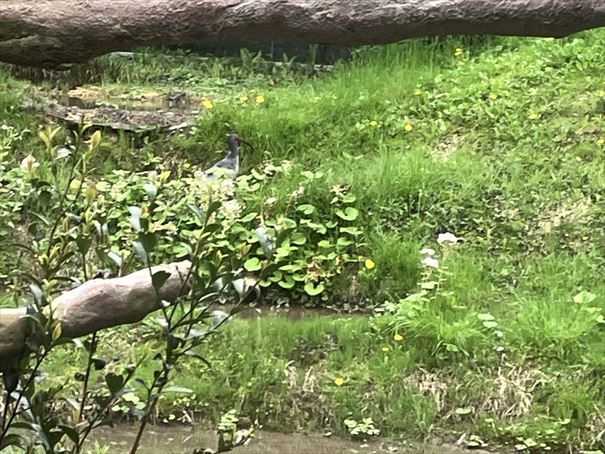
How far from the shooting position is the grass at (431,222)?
3.96m

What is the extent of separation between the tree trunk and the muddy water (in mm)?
2706

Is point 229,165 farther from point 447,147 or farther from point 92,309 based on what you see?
point 92,309

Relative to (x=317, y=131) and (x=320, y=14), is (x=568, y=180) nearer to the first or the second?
(x=317, y=131)

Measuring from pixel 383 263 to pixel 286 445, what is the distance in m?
1.28

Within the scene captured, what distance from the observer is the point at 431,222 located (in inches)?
197

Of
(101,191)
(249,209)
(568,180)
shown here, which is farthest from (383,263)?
(101,191)

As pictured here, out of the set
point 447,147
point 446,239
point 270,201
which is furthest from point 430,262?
point 447,147

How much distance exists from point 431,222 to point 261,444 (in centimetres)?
176

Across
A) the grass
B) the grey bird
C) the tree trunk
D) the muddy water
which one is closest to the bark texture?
the tree trunk

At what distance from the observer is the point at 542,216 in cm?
499

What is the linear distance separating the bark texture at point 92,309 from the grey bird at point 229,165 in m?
4.06

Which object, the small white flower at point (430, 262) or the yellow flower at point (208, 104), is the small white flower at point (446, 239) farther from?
the yellow flower at point (208, 104)

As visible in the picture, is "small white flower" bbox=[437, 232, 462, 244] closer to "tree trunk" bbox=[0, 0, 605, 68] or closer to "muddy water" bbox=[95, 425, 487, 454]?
"muddy water" bbox=[95, 425, 487, 454]

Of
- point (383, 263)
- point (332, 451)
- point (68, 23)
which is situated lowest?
point (332, 451)
